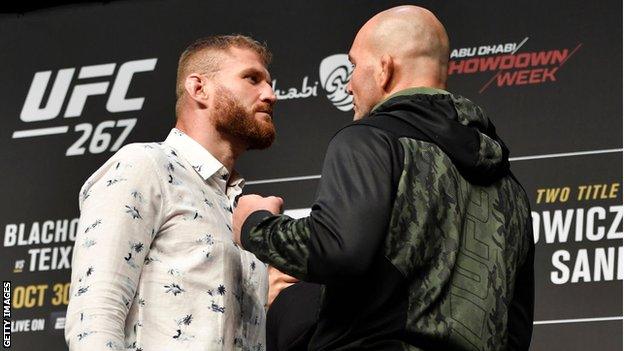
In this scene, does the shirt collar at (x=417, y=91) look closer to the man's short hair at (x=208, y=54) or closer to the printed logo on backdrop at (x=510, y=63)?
the man's short hair at (x=208, y=54)

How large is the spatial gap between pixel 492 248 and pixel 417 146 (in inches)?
8.6

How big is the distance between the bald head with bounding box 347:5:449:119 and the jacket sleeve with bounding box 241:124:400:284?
0.63 feet

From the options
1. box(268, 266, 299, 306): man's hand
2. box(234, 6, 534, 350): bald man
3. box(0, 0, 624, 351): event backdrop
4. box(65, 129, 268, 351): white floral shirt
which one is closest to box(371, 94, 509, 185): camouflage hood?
box(234, 6, 534, 350): bald man

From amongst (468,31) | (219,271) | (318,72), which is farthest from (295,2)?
(219,271)

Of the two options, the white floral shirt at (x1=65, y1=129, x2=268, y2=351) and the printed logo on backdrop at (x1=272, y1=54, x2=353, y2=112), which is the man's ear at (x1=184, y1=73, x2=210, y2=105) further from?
the printed logo on backdrop at (x1=272, y1=54, x2=353, y2=112)

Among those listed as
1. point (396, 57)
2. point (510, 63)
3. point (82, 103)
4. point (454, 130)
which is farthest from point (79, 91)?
point (454, 130)

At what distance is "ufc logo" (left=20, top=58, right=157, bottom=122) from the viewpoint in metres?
4.45

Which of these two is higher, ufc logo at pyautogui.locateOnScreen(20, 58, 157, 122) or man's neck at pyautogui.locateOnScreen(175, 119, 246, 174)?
ufc logo at pyautogui.locateOnScreen(20, 58, 157, 122)

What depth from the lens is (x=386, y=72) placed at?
229 centimetres

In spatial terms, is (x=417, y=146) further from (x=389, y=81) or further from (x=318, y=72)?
(x=318, y=72)

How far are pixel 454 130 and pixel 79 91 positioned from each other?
8.42 ft

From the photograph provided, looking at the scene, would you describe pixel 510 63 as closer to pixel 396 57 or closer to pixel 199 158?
pixel 199 158

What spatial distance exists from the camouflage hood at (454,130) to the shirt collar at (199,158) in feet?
1.62

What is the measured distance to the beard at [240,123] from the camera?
272 cm
